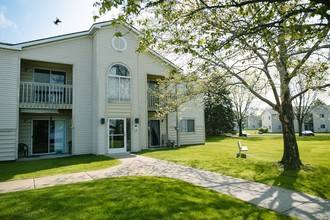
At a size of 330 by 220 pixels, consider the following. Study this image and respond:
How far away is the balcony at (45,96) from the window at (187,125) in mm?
9440

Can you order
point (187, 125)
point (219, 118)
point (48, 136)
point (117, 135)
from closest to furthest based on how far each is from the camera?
1. point (117, 135)
2. point (48, 136)
3. point (187, 125)
4. point (219, 118)

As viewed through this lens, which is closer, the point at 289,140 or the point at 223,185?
the point at 223,185

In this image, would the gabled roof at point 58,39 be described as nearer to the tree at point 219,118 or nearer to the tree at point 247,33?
the tree at point 247,33

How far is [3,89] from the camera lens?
11.8m

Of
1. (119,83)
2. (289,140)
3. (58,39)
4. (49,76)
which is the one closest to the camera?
(289,140)

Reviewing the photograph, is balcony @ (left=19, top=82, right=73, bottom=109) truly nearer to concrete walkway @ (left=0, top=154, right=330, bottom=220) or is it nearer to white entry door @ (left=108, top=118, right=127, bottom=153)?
white entry door @ (left=108, top=118, right=127, bottom=153)

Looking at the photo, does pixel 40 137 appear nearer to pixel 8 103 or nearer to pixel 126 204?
pixel 8 103

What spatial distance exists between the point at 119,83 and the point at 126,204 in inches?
432

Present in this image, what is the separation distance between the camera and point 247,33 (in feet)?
15.7

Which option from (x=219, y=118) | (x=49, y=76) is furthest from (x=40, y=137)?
(x=219, y=118)

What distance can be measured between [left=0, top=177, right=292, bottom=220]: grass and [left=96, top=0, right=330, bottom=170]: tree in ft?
11.8

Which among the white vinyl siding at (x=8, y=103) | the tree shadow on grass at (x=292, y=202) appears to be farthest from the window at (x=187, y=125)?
the tree shadow on grass at (x=292, y=202)

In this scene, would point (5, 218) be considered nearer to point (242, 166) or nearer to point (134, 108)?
point (242, 166)

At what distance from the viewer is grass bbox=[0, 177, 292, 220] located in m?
4.09
